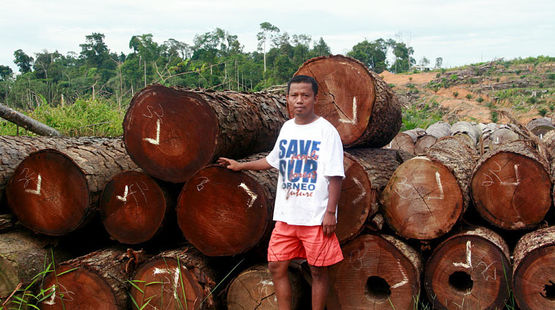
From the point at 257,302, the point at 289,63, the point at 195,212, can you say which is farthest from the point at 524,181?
the point at 289,63

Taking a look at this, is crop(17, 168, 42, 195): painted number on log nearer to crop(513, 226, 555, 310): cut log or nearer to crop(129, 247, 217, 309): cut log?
crop(129, 247, 217, 309): cut log

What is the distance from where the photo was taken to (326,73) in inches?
143

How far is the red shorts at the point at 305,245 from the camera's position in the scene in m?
2.86

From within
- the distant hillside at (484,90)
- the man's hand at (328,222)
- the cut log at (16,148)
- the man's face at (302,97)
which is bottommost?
the distant hillside at (484,90)

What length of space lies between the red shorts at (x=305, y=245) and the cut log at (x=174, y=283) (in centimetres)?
59

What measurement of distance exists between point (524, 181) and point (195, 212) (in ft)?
7.82

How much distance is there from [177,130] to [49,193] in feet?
3.88

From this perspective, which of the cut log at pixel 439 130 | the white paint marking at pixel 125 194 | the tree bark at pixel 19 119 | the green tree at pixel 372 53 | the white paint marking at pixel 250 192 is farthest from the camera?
the green tree at pixel 372 53

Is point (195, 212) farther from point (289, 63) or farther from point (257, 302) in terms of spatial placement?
point (289, 63)

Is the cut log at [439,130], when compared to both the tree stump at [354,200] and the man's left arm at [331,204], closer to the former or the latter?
the tree stump at [354,200]

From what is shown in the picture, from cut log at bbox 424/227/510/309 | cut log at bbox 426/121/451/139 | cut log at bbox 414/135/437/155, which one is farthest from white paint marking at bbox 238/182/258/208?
cut log at bbox 426/121/451/139

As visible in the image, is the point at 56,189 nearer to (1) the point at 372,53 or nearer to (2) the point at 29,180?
(2) the point at 29,180

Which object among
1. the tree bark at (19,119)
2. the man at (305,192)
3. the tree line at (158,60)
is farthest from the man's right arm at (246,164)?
→ the tree line at (158,60)

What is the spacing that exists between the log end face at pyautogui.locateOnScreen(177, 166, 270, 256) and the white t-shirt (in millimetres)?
213
